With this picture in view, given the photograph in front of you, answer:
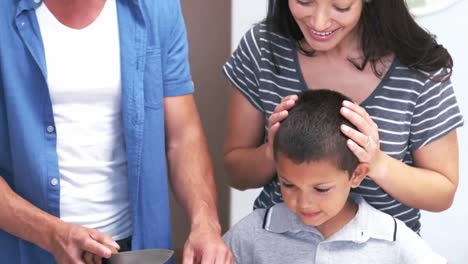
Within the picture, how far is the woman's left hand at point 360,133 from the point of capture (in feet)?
4.01

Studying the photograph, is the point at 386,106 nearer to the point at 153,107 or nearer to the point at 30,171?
the point at 153,107

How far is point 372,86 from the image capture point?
1361mm

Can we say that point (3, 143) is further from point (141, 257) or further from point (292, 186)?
point (292, 186)

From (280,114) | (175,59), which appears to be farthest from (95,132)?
(280,114)

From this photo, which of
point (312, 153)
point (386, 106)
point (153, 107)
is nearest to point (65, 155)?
point (153, 107)

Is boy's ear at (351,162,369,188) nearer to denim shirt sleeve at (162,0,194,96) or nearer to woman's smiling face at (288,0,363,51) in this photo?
woman's smiling face at (288,0,363,51)

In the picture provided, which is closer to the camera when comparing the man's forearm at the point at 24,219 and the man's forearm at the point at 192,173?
the man's forearm at the point at 24,219

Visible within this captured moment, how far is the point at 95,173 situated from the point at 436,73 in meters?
0.64

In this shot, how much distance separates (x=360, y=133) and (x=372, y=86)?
0.17 meters

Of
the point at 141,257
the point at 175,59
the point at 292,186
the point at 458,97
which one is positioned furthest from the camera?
the point at 458,97

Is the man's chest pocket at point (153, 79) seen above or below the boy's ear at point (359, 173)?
above

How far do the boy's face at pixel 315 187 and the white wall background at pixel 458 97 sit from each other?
0.84 m

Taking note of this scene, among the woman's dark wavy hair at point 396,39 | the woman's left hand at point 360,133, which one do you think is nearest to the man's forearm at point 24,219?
the woman's left hand at point 360,133

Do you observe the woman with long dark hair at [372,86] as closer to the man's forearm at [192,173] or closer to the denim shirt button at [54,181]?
the man's forearm at [192,173]
